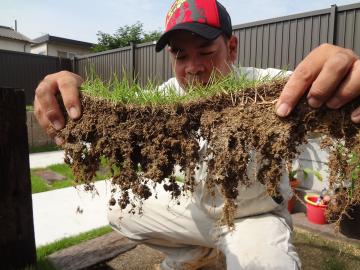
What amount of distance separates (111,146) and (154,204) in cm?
121

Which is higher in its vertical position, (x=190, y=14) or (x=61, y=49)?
(x=61, y=49)

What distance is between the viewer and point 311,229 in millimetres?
3635

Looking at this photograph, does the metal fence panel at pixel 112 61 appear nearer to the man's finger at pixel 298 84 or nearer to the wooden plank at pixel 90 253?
the wooden plank at pixel 90 253

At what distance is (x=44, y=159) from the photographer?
6.90 m

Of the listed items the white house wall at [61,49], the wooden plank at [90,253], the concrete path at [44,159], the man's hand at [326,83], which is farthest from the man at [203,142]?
the white house wall at [61,49]

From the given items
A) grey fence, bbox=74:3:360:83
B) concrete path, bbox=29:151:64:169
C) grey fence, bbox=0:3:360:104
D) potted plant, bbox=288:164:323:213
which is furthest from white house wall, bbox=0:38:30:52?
potted plant, bbox=288:164:323:213

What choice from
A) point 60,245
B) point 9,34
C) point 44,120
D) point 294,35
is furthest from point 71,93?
point 9,34

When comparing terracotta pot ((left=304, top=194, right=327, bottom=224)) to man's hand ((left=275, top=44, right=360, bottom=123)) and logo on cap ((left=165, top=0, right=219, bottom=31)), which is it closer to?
logo on cap ((left=165, top=0, right=219, bottom=31))

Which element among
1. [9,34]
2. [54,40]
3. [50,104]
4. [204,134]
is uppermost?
[9,34]

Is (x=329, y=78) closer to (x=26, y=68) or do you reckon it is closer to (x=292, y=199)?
(x=292, y=199)

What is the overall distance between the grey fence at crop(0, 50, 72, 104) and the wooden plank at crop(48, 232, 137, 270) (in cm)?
1022

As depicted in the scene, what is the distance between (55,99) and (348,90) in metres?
1.38

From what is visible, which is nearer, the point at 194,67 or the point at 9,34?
the point at 194,67

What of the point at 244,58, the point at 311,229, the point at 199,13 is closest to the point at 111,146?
the point at 199,13
